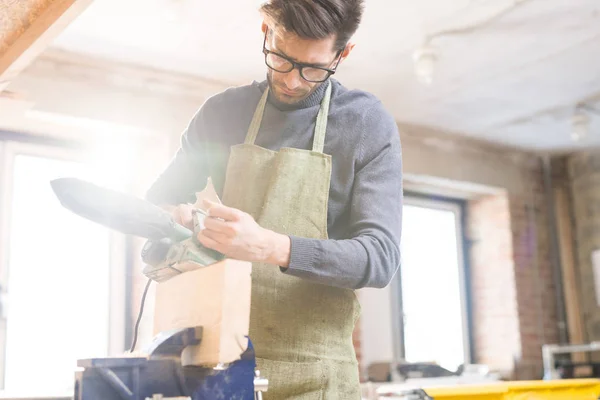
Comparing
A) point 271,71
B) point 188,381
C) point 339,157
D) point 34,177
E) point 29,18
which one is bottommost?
point 188,381

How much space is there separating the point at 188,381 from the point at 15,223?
326 centimetres

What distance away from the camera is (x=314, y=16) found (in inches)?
50.0

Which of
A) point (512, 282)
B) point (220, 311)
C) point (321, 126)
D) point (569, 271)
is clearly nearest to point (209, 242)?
point (220, 311)

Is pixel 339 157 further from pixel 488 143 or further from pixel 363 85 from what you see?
pixel 488 143

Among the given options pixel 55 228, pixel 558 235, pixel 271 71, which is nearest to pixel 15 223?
pixel 55 228

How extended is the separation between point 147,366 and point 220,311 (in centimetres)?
11

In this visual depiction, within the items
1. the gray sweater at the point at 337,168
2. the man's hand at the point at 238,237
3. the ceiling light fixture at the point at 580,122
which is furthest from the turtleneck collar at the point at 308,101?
the ceiling light fixture at the point at 580,122

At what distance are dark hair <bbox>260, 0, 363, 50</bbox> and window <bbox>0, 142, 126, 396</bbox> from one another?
2.93 m

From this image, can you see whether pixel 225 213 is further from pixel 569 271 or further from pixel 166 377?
pixel 569 271

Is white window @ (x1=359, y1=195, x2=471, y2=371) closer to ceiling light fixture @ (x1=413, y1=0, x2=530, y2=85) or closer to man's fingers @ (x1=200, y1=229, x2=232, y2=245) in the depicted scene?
ceiling light fixture @ (x1=413, y1=0, x2=530, y2=85)

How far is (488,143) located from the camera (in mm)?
5816

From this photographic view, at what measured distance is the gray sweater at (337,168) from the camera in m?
1.12

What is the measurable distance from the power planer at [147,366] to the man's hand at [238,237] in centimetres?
8

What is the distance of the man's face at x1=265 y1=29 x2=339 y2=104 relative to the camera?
51.7 inches
